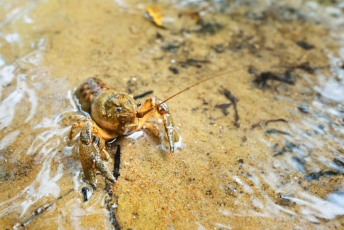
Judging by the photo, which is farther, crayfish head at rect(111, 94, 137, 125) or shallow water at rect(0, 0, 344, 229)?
crayfish head at rect(111, 94, 137, 125)

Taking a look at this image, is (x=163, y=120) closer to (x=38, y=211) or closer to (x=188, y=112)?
(x=188, y=112)

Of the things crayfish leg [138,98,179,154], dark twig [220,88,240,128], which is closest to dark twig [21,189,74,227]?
crayfish leg [138,98,179,154]

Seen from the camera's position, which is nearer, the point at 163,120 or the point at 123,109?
the point at 123,109

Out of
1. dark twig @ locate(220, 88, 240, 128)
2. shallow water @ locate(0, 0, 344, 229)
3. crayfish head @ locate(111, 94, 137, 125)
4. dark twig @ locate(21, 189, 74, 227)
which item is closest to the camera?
dark twig @ locate(21, 189, 74, 227)

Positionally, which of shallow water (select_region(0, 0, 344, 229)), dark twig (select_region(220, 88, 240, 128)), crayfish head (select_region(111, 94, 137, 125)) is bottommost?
dark twig (select_region(220, 88, 240, 128))

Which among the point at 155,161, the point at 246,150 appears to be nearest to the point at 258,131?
the point at 246,150

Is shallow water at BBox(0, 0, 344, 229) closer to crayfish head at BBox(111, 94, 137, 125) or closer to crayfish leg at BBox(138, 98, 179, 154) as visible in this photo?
crayfish leg at BBox(138, 98, 179, 154)

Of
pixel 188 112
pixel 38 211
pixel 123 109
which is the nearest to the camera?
pixel 38 211

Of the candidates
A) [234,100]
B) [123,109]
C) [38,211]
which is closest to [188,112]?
[234,100]

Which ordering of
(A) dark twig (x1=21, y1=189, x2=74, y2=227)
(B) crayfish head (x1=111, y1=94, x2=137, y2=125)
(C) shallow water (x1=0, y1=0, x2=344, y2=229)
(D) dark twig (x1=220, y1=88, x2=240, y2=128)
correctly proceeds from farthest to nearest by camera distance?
(D) dark twig (x1=220, y1=88, x2=240, y2=128)
(B) crayfish head (x1=111, y1=94, x2=137, y2=125)
(C) shallow water (x1=0, y1=0, x2=344, y2=229)
(A) dark twig (x1=21, y1=189, x2=74, y2=227)

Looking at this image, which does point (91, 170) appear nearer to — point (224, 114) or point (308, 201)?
point (224, 114)
